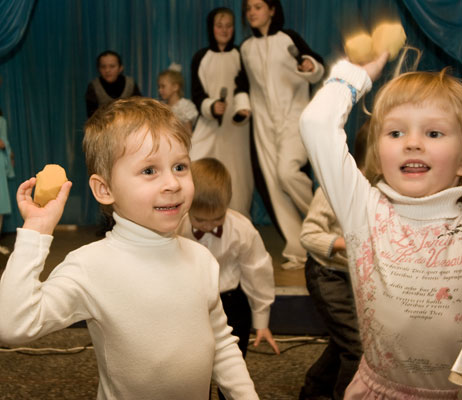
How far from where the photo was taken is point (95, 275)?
3.43ft

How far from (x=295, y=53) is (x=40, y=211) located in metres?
2.86

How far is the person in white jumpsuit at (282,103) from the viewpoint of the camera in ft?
12.1

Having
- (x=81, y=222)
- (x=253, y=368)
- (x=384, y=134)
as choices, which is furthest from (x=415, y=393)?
(x=81, y=222)

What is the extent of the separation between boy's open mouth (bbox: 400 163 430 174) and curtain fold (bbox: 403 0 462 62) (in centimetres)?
292

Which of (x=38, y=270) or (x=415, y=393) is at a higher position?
(x=38, y=270)

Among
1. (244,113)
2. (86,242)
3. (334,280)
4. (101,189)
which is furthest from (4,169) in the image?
(101,189)

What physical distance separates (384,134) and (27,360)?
2000mm

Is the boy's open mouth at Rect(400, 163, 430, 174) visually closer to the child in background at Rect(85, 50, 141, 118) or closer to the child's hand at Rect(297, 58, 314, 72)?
the child's hand at Rect(297, 58, 314, 72)

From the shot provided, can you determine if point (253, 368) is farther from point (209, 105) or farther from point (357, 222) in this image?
point (209, 105)

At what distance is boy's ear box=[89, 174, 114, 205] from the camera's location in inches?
43.7

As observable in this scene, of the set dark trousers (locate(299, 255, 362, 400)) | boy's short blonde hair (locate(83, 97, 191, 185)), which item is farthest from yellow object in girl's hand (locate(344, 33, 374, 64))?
dark trousers (locate(299, 255, 362, 400))

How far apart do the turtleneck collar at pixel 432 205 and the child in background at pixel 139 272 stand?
0.44 meters

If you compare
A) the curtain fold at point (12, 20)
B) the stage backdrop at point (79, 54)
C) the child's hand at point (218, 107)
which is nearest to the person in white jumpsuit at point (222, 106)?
the child's hand at point (218, 107)

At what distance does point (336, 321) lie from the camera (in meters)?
1.83
